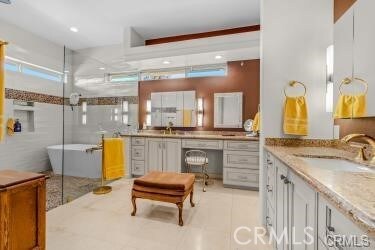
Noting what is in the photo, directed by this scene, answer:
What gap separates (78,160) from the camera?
3811mm

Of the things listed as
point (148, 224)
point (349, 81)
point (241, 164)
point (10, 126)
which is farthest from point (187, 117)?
point (10, 126)

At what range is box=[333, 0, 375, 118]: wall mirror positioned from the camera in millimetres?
1386

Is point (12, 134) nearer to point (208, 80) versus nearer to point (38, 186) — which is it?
point (38, 186)

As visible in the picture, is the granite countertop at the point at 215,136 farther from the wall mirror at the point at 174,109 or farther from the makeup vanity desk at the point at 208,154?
the wall mirror at the point at 174,109

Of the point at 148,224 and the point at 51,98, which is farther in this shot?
the point at 51,98

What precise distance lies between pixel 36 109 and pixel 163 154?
9.31 ft

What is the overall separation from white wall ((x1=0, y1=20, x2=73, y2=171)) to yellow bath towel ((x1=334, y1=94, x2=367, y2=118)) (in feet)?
12.9

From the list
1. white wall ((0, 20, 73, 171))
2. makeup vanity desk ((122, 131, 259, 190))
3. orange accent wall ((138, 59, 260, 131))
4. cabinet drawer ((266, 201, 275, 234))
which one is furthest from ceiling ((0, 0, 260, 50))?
cabinet drawer ((266, 201, 275, 234))

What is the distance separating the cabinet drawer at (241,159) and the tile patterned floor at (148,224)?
1.60ft

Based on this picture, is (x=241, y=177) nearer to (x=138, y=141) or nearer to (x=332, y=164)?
(x=332, y=164)

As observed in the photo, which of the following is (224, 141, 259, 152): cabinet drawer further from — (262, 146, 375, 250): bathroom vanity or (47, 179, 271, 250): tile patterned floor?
(262, 146, 375, 250): bathroom vanity

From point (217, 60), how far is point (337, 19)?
6.92 ft

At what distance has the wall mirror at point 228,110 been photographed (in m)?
3.79

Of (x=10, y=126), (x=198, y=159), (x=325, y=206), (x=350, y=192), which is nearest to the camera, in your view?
(x=350, y=192)
